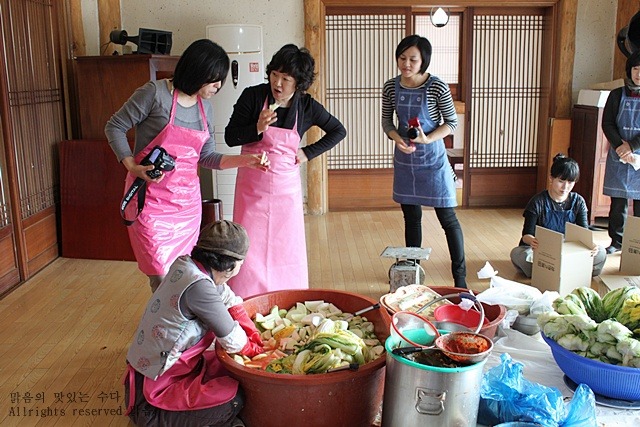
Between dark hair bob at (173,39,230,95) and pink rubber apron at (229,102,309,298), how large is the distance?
1.56ft

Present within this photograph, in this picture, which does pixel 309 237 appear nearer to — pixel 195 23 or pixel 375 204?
pixel 375 204

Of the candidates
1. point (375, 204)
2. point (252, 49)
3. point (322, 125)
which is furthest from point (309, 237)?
point (322, 125)

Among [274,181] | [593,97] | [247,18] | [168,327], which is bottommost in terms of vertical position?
[168,327]

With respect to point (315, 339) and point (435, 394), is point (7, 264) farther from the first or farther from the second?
point (435, 394)

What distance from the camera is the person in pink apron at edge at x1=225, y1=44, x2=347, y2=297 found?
9.29 feet

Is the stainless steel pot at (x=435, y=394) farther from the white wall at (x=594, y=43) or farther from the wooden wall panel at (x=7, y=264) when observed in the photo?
the white wall at (x=594, y=43)

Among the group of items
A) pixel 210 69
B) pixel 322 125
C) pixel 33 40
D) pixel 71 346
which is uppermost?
pixel 33 40

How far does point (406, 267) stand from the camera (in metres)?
3.21

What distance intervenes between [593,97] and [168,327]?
4.02 m

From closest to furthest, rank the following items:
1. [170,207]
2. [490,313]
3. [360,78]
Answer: [490,313]
[170,207]
[360,78]

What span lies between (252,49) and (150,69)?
0.98m

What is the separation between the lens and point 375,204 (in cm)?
565

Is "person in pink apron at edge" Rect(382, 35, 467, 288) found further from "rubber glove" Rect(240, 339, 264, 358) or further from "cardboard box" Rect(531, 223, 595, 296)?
"rubber glove" Rect(240, 339, 264, 358)

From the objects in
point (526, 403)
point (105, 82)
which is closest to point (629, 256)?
point (526, 403)
